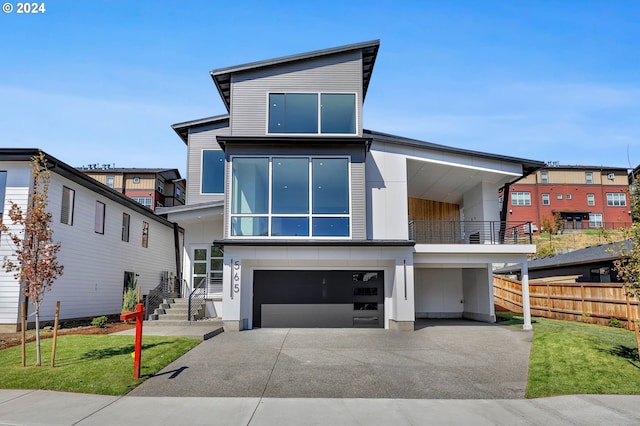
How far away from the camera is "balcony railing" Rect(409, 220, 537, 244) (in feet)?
54.1

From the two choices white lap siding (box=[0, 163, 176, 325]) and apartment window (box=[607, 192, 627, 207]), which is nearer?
white lap siding (box=[0, 163, 176, 325])

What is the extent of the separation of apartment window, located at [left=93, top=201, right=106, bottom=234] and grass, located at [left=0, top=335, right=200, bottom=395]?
21.2 ft

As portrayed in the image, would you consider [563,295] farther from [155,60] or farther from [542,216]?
[542,216]

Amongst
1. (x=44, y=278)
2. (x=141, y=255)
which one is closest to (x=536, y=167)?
(x=44, y=278)

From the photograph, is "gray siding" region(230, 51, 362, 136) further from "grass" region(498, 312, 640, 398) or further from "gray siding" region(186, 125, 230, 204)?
"grass" region(498, 312, 640, 398)

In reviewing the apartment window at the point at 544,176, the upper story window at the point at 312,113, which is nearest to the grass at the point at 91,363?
the upper story window at the point at 312,113

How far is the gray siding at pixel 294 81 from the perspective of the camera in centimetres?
1519

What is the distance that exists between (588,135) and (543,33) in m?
7.08

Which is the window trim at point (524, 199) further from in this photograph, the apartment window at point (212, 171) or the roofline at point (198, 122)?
the apartment window at point (212, 171)

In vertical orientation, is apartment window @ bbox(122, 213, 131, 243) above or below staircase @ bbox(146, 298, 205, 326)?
above

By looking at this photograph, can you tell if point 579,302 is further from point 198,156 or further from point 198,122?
point 198,122

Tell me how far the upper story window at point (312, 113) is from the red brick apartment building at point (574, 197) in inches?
1675

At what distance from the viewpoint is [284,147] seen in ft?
48.0

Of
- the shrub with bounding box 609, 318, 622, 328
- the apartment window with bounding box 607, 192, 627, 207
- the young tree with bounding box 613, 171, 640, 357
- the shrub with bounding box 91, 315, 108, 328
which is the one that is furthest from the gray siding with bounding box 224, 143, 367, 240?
the apartment window with bounding box 607, 192, 627, 207
